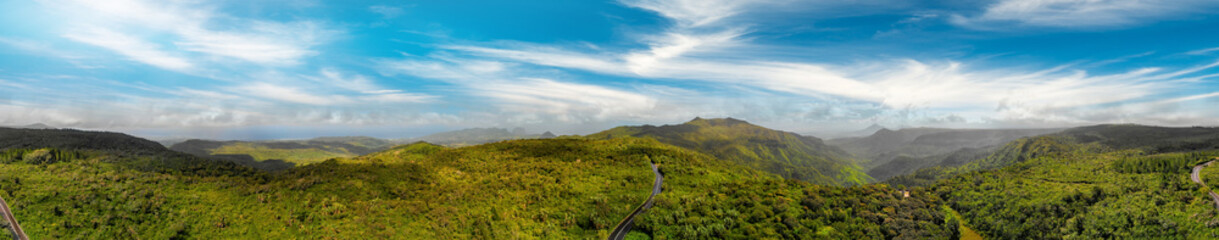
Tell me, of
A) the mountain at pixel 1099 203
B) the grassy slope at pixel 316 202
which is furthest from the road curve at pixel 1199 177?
the grassy slope at pixel 316 202

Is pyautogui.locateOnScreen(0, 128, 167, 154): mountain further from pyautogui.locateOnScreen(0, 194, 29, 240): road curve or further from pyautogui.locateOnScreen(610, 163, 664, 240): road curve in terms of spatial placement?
pyautogui.locateOnScreen(610, 163, 664, 240): road curve

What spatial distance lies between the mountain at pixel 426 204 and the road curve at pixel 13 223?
0.72 m

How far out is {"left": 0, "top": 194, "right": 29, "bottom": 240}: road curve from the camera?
5411 cm

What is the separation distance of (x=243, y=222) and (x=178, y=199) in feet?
49.7

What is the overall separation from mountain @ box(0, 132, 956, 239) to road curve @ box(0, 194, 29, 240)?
718mm

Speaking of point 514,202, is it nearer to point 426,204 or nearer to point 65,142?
point 426,204

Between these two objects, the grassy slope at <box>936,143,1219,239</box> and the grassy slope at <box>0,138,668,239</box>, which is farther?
the grassy slope at <box>936,143,1219,239</box>

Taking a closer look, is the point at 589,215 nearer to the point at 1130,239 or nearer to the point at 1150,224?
the point at 1130,239

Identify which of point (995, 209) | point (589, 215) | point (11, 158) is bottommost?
point (995, 209)

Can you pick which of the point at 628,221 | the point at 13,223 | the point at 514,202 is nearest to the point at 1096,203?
the point at 628,221

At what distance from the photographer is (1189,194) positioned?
94.9 metres

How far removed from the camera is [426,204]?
76.2 meters

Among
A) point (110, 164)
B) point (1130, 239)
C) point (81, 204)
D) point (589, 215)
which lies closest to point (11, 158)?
point (110, 164)

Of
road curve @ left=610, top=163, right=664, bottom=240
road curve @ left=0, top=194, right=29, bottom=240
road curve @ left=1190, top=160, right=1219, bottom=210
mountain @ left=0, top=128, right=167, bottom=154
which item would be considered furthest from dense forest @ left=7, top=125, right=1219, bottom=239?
mountain @ left=0, top=128, right=167, bottom=154
